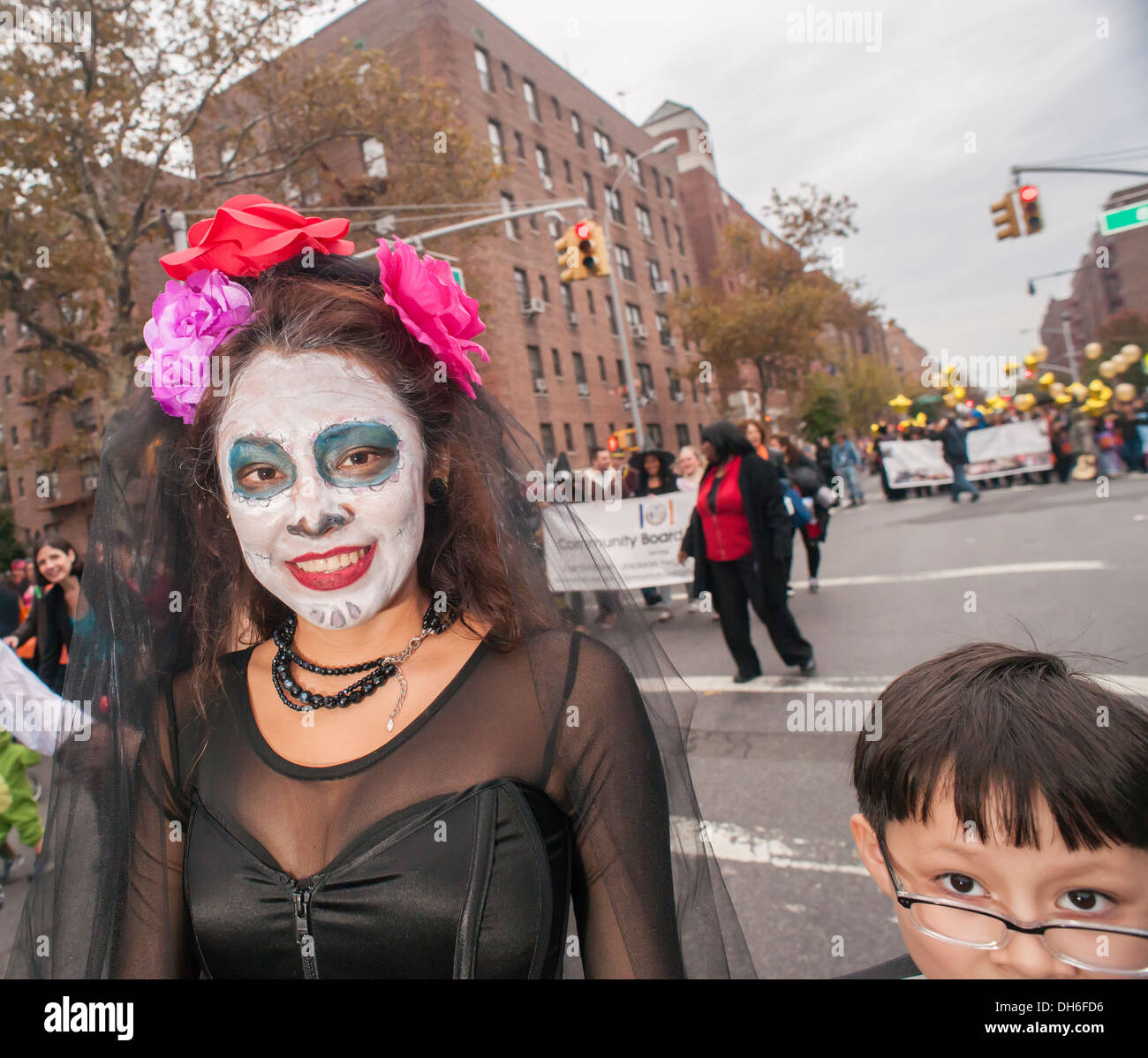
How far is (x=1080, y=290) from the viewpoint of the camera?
103 meters

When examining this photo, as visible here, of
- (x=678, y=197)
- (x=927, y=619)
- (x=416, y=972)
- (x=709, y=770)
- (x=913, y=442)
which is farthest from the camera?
(x=678, y=197)

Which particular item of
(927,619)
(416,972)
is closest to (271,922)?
(416,972)

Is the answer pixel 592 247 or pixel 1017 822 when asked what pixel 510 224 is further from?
pixel 1017 822

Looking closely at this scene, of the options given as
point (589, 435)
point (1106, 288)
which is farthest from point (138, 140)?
point (1106, 288)

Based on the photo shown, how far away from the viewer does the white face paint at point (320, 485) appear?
4.55 ft

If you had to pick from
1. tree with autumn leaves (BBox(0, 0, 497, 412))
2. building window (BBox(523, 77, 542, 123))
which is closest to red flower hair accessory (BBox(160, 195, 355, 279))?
tree with autumn leaves (BBox(0, 0, 497, 412))

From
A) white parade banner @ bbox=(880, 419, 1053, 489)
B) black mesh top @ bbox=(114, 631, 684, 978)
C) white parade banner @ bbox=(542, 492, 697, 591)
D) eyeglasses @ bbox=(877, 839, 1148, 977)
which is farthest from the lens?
white parade banner @ bbox=(880, 419, 1053, 489)

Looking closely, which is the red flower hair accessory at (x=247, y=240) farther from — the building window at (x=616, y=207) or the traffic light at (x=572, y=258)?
the building window at (x=616, y=207)

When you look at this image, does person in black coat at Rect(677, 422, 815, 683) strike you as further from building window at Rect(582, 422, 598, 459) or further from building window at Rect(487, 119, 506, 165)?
building window at Rect(487, 119, 506, 165)

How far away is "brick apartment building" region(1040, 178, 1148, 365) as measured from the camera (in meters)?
65.9

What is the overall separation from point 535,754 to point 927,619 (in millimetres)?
6813

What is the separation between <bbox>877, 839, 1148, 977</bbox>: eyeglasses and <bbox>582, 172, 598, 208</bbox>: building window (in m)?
38.5

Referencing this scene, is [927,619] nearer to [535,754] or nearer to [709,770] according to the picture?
[709,770]

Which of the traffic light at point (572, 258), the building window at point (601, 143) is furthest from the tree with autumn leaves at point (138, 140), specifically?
the building window at point (601, 143)
